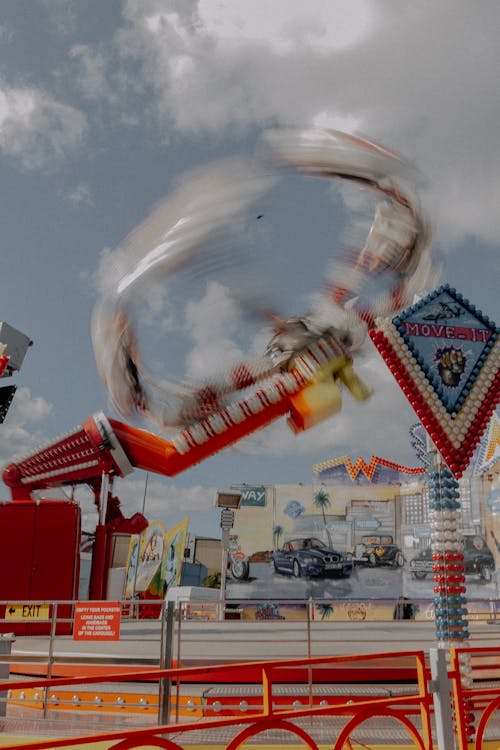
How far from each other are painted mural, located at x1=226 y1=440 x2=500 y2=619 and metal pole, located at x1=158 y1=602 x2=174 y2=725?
1268 inches

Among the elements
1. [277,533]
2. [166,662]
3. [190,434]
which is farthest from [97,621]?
[277,533]

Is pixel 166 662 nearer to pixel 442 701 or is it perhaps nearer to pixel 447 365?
pixel 442 701

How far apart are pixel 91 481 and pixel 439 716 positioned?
1646 cm

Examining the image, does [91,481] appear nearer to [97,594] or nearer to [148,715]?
[97,594]

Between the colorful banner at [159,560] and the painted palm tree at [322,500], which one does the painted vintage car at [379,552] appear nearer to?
the painted palm tree at [322,500]

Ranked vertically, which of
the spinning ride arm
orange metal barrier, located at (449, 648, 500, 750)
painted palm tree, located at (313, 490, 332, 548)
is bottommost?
orange metal barrier, located at (449, 648, 500, 750)

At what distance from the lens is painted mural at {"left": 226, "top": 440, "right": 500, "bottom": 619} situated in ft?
136

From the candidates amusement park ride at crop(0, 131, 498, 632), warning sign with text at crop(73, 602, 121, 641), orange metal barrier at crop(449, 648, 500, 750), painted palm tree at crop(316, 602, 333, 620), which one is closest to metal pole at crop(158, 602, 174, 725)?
warning sign with text at crop(73, 602, 121, 641)

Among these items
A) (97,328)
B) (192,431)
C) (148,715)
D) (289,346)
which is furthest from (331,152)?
(148,715)

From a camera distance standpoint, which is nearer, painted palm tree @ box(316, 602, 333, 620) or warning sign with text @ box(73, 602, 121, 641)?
warning sign with text @ box(73, 602, 121, 641)

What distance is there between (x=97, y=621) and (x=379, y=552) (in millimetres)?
34612

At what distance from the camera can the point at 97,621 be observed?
1102cm

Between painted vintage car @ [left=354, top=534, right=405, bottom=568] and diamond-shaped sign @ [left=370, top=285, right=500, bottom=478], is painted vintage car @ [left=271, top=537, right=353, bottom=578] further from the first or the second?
diamond-shaped sign @ [left=370, top=285, right=500, bottom=478]

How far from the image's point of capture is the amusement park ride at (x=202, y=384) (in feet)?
43.6
